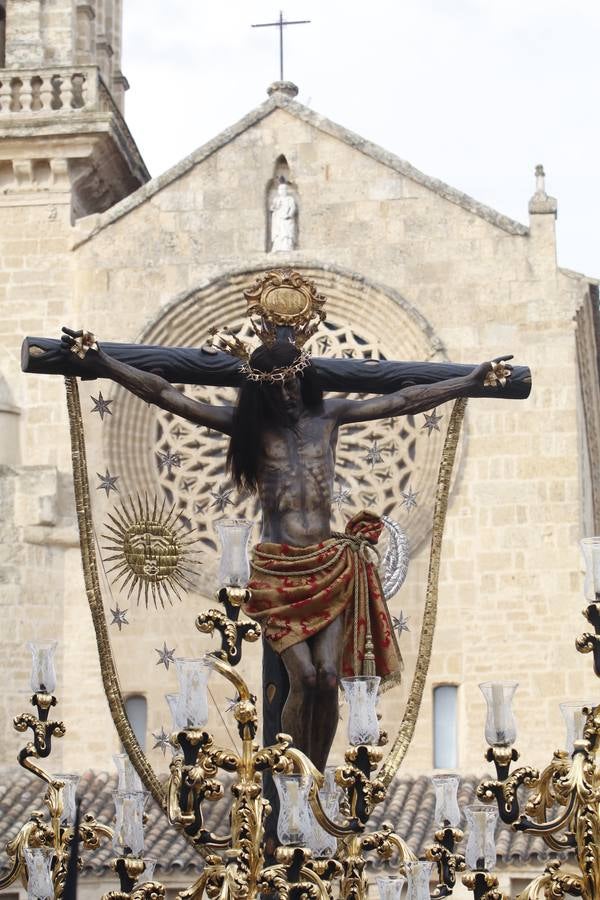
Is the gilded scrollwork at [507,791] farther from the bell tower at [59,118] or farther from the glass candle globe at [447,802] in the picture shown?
the bell tower at [59,118]

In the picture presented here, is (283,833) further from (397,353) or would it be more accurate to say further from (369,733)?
Result: (397,353)

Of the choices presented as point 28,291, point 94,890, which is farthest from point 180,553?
point 28,291

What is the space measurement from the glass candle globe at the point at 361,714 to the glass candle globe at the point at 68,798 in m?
1.61

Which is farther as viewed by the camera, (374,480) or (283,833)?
(374,480)

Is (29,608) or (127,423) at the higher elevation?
(127,423)

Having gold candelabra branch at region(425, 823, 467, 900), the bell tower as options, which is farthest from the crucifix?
the bell tower

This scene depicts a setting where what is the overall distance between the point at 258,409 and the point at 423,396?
634mm

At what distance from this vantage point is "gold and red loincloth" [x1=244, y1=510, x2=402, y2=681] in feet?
24.2

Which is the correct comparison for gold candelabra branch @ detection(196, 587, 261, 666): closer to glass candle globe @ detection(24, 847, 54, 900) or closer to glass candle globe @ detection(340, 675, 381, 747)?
glass candle globe @ detection(340, 675, 381, 747)

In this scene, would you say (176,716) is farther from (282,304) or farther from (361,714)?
(282,304)

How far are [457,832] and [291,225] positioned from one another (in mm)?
13133

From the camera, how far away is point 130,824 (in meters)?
7.80

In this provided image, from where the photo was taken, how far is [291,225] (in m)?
20.7

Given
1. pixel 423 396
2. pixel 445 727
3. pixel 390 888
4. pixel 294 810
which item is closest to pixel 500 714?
pixel 390 888
